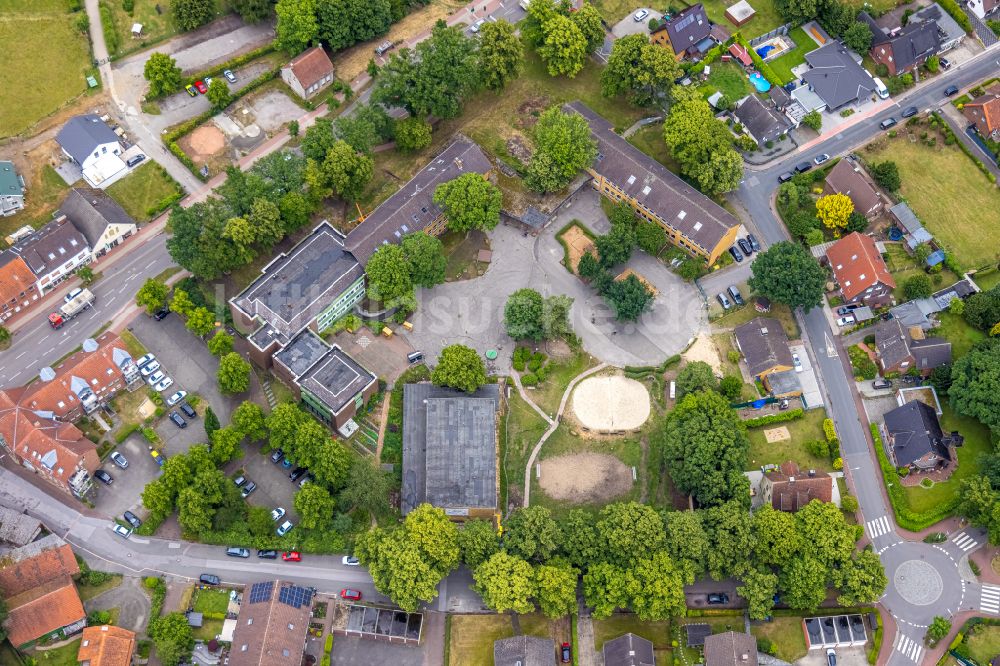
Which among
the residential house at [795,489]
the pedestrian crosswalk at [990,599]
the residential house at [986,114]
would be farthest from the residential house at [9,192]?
the residential house at [986,114]

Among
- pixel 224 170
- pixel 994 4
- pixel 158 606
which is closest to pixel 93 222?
pixel 224 170

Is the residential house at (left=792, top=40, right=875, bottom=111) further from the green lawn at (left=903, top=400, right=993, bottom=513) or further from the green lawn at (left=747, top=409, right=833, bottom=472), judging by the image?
the green lawn at (left=747, top=409, right=833, bottom=472)

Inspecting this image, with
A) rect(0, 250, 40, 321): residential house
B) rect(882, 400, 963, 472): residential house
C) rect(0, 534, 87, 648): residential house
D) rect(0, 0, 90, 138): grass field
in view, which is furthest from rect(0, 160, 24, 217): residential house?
rect(882, 400, 963, 472): residential house

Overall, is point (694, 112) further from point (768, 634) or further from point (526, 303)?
point (768, 634)

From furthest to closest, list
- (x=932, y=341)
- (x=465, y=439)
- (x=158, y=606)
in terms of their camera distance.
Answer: (x=932, y=341), (x=465, y=439), (x=158, y=606)

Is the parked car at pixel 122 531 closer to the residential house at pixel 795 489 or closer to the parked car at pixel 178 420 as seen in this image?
the parked car at pixel 178 420

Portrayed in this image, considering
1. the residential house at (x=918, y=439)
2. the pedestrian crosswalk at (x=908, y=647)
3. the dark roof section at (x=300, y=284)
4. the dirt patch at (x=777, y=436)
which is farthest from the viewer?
the dark roof section at (x=300, y=284)
